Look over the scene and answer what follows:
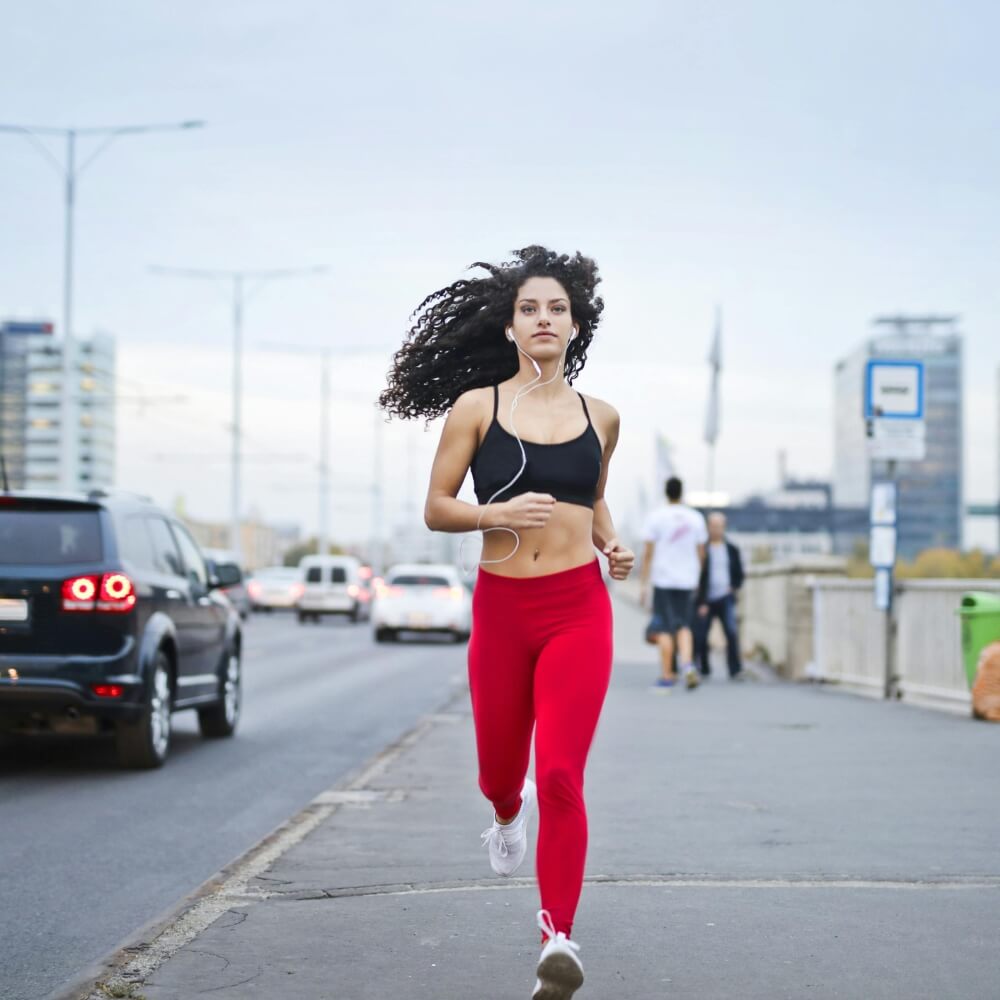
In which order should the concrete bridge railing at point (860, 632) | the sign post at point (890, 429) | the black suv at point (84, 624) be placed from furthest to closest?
the sign post at point (890, 429)
the concrete bridge railing at point (860, 632)
the black suv at point (84, 624)

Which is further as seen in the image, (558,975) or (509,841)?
(509,841)

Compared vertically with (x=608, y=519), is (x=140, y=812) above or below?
below

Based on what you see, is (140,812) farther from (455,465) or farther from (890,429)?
(890,429)

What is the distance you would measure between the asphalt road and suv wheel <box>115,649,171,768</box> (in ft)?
0.35

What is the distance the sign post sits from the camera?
1480 cm

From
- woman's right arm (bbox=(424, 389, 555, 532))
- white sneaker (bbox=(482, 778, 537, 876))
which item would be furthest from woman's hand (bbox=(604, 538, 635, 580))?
white sneaker (bbox=(482, 778, 537, 876))

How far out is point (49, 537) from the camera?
31.8 feet

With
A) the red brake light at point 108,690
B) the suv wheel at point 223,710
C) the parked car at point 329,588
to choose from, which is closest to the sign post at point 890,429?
the suv wheel at point 223,710

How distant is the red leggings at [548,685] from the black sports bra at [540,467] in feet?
0.72

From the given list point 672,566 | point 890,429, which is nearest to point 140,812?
point 672,566

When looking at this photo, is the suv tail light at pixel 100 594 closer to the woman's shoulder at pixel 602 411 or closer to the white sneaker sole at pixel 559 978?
the woman's shoulder at pixel 602 411

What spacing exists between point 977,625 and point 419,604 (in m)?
18.3

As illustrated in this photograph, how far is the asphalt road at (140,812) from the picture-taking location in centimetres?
558

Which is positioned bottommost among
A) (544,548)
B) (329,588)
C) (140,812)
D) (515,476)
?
(329,588)
